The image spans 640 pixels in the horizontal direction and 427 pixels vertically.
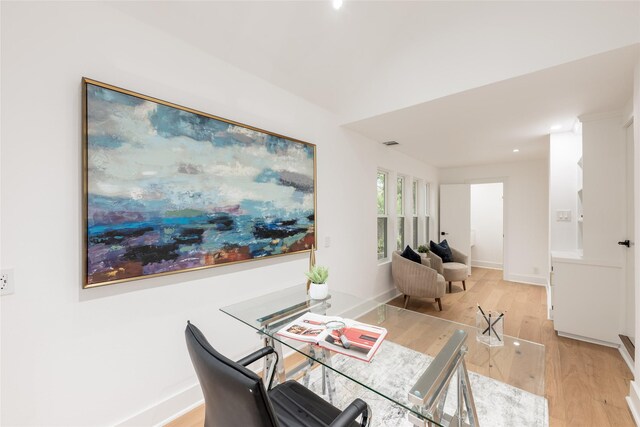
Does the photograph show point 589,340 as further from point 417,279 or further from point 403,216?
point 403,216

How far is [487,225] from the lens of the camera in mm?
6641

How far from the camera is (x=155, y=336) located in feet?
5.49

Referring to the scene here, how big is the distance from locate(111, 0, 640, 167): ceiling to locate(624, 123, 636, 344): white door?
501mm

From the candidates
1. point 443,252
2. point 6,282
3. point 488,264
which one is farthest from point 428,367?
point 488,264

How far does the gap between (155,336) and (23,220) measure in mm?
933

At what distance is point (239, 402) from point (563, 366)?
303cm

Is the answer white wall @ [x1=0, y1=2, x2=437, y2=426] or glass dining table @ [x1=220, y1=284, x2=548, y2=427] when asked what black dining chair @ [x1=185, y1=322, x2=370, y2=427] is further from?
white wall @ [x1=0, y1=2, x2=437, y2=426]

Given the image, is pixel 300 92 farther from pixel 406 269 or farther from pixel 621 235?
pixel 621 235

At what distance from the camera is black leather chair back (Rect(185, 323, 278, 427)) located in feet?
2.32

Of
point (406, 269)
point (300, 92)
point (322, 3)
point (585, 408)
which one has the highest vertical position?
point (322, 3)

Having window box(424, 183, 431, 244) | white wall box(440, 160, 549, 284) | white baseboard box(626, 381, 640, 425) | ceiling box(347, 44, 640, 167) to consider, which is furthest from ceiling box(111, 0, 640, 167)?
window box(424, 183, 431, 244)

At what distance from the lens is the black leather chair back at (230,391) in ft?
2.32

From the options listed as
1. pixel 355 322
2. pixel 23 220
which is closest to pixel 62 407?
pixel 23 220

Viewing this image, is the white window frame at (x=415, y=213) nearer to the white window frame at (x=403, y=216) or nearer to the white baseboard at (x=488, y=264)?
the white window frame at (x=403, y=216)
